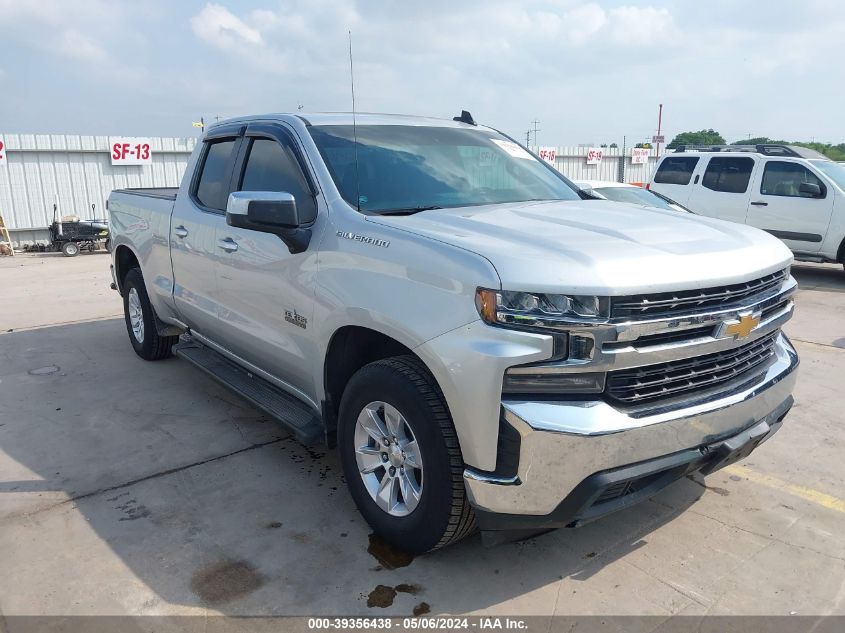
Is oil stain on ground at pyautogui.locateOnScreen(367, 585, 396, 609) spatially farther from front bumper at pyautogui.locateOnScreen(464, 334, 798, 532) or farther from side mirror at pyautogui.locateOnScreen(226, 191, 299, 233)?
side mirror at pyautogui.locateOnScreen(226, 191, 299, 233)

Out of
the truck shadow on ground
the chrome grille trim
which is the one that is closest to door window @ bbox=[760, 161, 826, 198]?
the truck shadow on ground

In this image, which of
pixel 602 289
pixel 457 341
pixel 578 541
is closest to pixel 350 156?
pixel 457 341

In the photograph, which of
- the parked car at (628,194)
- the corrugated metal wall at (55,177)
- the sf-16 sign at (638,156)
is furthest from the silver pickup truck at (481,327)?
the sf-16 sign at (638,156)

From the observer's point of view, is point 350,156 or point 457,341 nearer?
point 457,341

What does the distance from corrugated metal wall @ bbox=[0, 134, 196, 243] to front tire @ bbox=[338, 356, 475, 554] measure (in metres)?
14.8

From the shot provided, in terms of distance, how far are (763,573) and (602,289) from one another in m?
1.58

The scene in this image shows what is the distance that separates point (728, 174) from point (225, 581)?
10790 millimetres

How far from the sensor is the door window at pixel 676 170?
11812 millimetres

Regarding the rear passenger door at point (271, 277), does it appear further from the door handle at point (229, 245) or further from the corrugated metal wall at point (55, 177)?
the corrugated metal wall at point (55, 177)

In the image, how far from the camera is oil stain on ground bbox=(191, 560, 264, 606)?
112 inches

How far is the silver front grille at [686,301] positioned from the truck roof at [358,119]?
2168 mm

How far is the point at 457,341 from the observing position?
100 inches

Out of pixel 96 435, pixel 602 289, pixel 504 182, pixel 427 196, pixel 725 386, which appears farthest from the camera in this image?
pixel 96 435

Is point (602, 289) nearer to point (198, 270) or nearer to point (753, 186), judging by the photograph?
point (198, 270)
